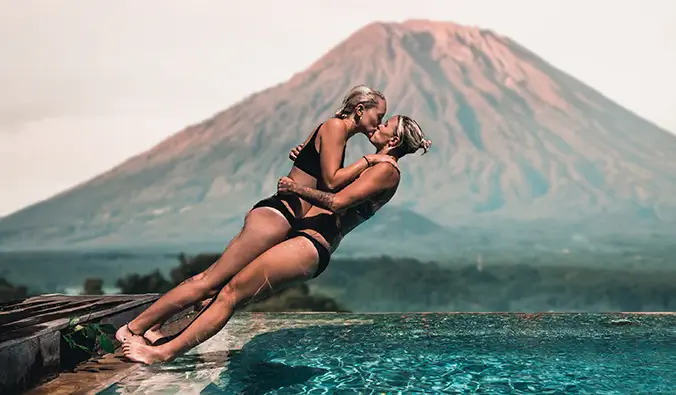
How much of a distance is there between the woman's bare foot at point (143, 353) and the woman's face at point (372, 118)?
1.84 meters

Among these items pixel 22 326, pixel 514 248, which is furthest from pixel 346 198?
pixel 514 248

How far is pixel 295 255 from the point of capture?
4.09 meters

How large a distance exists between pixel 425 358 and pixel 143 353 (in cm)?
238

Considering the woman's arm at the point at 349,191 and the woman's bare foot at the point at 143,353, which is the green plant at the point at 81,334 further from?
the woman's arm at the point at 349,191

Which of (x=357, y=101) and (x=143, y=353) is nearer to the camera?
(x=143, y=353)

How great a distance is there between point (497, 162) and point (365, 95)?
8613cm

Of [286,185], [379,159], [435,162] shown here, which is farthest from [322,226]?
[435,162]

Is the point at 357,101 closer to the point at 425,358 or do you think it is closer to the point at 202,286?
the point at 202,286

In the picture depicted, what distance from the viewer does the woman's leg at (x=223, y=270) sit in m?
4.11

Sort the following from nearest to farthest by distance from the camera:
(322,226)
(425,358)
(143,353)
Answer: (143,353), (322,226), (425,358)

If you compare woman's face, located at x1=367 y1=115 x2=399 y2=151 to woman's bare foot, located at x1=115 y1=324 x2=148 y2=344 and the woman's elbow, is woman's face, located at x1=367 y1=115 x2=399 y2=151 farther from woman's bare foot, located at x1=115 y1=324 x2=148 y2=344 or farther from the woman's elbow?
woman's bare foot, located at x1=115 y1=324 x2=148 y2=344

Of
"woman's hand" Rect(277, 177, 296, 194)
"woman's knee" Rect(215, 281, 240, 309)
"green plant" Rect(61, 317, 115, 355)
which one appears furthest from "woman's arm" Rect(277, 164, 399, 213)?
"green plant" Rect(61, 317, 115, 355)

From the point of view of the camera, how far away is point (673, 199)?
3246 inches

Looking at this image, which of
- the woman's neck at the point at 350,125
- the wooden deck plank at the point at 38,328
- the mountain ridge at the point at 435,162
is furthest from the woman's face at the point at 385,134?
the mountain ridge at the point at 435,162
